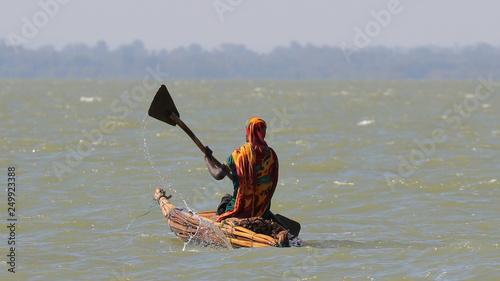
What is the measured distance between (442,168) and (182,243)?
26.9ft

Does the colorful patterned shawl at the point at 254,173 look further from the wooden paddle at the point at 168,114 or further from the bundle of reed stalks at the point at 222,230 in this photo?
the wooden paddle at the point at 168,114

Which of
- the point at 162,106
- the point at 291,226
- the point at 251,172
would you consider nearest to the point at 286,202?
the point at 291,226

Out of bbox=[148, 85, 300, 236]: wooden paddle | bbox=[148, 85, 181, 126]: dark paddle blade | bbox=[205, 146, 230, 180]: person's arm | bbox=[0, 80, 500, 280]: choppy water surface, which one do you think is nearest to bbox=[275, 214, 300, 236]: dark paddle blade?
bbox=[148, 85, 300, 236]: wooden paddle

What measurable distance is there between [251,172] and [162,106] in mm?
1429

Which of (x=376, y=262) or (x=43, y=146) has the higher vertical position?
(x=43, y=146)

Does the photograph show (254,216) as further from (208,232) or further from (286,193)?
(286,193)

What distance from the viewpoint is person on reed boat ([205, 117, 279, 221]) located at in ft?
30.0

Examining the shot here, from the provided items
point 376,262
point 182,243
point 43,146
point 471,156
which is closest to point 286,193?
point 182,243

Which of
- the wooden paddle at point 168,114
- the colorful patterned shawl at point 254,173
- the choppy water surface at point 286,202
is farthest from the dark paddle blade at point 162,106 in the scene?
the choppy water surface at point 286,202

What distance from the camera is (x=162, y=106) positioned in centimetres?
983

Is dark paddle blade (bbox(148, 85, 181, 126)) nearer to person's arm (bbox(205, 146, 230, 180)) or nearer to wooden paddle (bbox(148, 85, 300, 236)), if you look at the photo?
wooden paddle (bbox(148, 85, 300, 236))

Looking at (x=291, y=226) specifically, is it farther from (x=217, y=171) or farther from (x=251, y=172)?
(x=217, y=171)

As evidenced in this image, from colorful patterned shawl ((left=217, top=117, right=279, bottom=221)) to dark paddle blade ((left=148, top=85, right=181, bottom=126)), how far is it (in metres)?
1.10

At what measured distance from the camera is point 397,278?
324 inches
